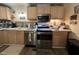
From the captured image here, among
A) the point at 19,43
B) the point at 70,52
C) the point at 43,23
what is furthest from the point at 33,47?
the point at 70,52

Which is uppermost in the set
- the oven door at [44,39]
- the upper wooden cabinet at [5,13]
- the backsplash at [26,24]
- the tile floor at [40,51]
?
the upper wooden cabinet at [5,13]

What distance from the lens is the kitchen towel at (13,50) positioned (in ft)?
3.09

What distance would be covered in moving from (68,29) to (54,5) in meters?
0.27

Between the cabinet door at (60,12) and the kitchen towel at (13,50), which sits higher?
the cabinet door at (60,12)

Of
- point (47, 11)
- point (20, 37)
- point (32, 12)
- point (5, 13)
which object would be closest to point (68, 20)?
point (47, 11)

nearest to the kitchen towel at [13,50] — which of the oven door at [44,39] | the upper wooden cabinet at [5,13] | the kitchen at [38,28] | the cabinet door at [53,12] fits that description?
the kitchen at [38,28]

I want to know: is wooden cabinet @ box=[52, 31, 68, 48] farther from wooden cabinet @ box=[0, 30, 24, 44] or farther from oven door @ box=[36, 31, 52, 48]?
wooden cabinet @ box=[0, 30, 24, 44]

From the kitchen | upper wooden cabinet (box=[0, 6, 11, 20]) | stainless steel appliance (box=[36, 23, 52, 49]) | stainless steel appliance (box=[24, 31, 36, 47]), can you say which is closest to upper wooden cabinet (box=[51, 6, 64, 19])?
the kitchen

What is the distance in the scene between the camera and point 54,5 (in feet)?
2.93

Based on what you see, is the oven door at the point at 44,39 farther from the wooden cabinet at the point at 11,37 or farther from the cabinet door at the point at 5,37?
the cabinet door at the point at 5,37

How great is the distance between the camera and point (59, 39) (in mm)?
976

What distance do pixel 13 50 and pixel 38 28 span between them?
1.07 feet

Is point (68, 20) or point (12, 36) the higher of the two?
point (68, 20)

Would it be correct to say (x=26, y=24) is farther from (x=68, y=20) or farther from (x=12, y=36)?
(x=68, y=20)
